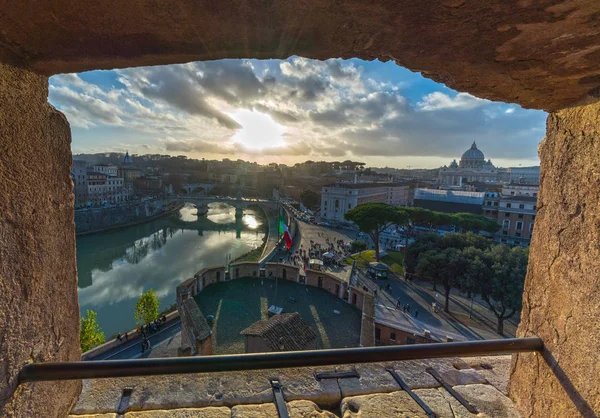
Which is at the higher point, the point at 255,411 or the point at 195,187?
the point at 255,411

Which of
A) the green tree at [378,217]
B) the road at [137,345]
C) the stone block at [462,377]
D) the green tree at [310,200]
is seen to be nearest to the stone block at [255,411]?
the stone block at [462,377]

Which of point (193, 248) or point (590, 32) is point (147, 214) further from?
point (590, 32)

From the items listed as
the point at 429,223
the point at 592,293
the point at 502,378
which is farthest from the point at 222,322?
the point at 429,223

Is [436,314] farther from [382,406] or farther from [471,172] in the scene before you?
[471,172]

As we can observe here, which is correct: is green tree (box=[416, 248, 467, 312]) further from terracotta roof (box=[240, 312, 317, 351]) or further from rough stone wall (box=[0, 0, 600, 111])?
rough stone wall (box=[0, 0, 600, 111])

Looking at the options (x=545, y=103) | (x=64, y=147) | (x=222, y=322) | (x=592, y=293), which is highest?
(x=545, y=103)

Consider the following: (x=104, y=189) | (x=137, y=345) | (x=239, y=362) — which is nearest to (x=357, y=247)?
(x=137, y=345)
